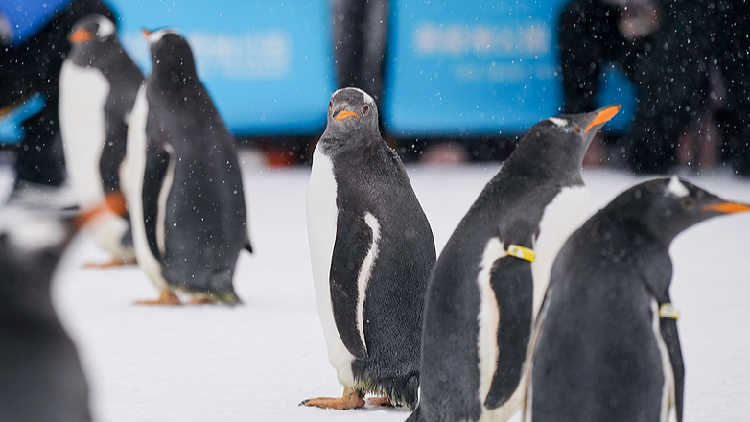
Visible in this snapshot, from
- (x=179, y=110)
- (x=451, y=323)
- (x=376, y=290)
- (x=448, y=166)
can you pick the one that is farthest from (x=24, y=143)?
(x=448, y=166)

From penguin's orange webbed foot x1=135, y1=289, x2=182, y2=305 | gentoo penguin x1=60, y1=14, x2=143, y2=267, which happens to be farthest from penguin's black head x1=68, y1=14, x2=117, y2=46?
penguin's orange webbed foot x1=135, y1=289, x2=182, y2=305

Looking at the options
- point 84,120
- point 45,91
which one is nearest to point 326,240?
point 84,120

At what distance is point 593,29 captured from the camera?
939 centimetres

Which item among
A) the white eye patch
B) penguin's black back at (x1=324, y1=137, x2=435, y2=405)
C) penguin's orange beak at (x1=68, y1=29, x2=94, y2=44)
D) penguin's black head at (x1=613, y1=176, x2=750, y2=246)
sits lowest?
penguin's black back at (x1=324, y1=137, x2=435, y2=405)

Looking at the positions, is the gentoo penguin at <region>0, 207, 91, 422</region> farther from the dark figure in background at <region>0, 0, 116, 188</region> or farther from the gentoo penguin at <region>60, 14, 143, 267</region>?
the dark figure in background at <region>0, 0, 116, 188</region>

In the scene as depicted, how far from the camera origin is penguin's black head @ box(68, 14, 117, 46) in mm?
4691

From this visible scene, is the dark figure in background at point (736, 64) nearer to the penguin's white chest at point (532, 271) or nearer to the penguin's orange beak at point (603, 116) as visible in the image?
the penguin's orange beak at point (603, 116)

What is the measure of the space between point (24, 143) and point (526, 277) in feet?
15.4

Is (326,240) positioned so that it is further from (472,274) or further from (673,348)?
(673,348)

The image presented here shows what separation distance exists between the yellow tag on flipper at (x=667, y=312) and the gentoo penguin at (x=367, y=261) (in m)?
0.74

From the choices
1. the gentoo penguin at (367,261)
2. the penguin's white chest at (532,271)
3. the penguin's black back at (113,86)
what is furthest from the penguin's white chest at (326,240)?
the penguin's black back at (113,86)

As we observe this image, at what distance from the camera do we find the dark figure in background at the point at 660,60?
28.7 feet

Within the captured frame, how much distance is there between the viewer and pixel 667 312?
157cm

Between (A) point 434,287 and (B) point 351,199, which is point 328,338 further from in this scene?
(A) point 434,287
